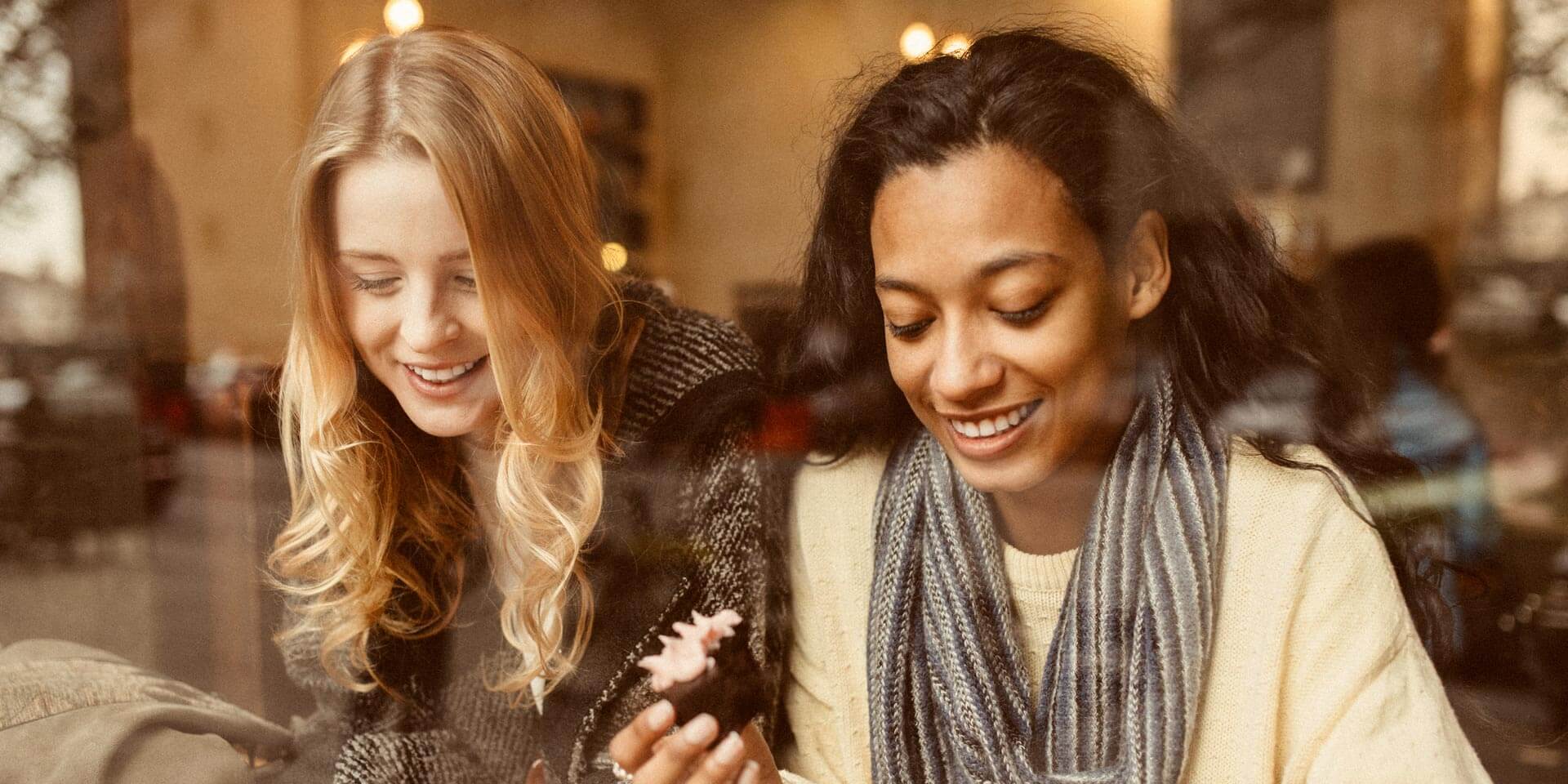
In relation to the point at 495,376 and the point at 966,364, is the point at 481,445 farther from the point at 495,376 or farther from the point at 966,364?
the point at 966,364

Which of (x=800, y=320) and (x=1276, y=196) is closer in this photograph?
(x=1276, y=196)

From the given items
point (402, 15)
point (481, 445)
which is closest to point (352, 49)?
point (402, 15)

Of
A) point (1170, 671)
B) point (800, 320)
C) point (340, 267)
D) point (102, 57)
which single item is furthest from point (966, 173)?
point (102, 57)

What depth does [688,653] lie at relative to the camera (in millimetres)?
1545

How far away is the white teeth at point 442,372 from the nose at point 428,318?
0.19 ft

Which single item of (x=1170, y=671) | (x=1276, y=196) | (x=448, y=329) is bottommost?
(x=1170, y=671)

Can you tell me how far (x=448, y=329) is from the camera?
1624 mm

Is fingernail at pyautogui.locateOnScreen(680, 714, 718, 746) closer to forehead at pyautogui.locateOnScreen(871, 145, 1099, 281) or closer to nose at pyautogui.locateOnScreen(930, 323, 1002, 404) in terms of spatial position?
nose at pyautogui.locateOnScreen(930, 323, 1002, 404)

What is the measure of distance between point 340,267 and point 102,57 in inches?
35.4

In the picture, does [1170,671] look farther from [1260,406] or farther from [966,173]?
[966,173]

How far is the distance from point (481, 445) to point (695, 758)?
24.6 inches

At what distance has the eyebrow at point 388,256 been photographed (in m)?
1.60

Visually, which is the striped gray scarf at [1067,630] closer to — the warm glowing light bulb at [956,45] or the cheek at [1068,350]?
the cheek at [1068,350]

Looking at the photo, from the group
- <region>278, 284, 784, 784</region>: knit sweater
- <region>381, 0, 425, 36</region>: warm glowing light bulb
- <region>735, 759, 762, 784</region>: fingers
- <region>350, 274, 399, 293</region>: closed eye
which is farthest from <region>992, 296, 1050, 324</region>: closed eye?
<region>381, 0, 425, 36</region>: warm glowing light bulb
